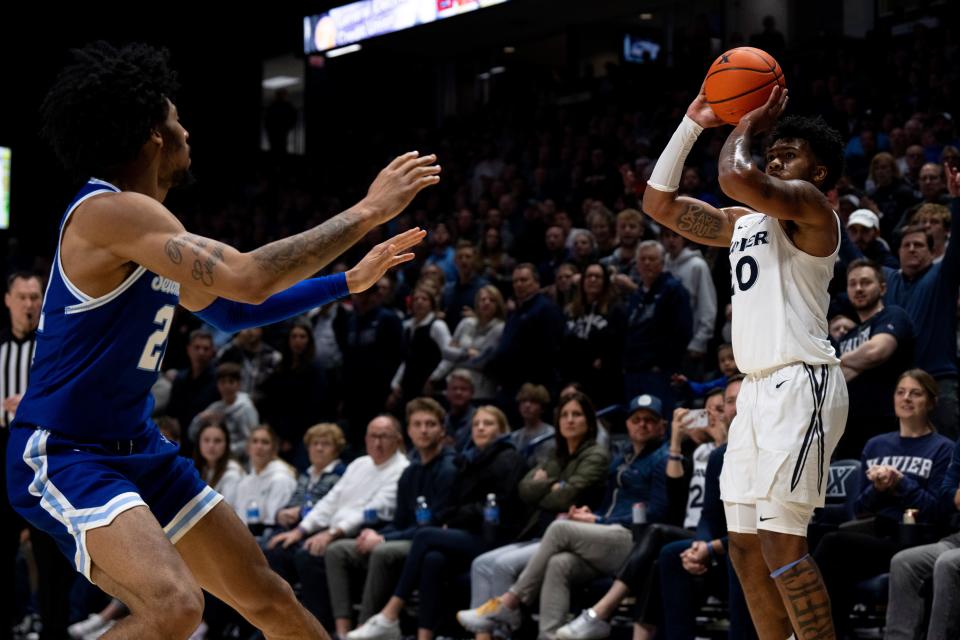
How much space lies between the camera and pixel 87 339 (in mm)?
3691

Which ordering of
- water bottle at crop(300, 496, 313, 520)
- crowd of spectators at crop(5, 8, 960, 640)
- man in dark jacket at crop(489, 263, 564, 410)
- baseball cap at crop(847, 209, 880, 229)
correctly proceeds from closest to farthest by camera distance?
crowd of spectators at crop(5, 8, 960, 640) → baseball cap at crop(847, 209, 880, 229) → water bottle at crop(300, 496, 313, 520) → man in dark jacket at crop(489, 263, 564, 410)

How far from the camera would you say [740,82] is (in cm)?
482

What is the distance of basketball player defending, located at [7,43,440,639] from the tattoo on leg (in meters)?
1.67

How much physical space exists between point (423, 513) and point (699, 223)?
3.92m

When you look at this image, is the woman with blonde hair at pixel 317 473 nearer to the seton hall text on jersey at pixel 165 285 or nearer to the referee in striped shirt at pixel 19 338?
the referee in striped shirt at pixel 19 338

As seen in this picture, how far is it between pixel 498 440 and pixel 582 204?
16.8 ft

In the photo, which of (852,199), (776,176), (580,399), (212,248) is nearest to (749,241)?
(776,176)

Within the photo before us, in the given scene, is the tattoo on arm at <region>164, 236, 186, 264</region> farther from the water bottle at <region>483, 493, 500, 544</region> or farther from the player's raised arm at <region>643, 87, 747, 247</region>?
the water bottle at <region>483, 493, 500, 544</region>

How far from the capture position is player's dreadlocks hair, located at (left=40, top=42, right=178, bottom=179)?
3775mm

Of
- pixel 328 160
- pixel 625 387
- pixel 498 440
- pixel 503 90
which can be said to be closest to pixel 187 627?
pixel 498 440

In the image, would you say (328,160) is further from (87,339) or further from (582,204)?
(87,339)

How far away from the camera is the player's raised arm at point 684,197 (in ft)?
16.3

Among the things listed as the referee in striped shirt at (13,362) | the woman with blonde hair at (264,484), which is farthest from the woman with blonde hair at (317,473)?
the referee in striped shirt at (13,362)

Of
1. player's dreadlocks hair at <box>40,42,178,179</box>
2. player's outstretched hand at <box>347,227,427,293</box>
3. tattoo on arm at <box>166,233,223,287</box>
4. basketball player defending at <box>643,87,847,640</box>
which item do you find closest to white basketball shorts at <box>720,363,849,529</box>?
basketball player defending at <box>643,87,847,640</box>
